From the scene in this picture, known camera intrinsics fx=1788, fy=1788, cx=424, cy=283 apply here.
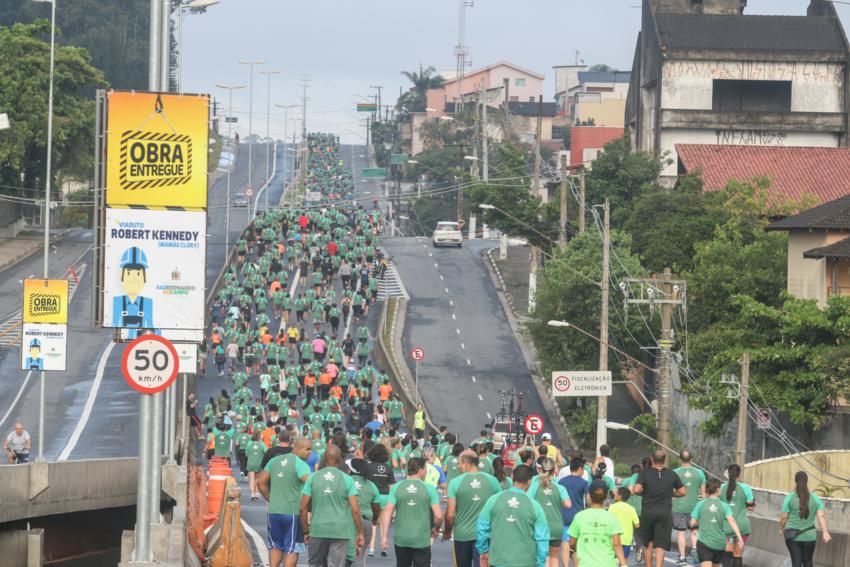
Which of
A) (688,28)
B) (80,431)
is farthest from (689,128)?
(80,431)

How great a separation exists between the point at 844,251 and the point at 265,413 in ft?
53.7

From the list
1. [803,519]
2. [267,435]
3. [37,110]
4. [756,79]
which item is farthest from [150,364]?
[37,110]

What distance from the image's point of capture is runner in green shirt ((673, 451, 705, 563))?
2252cm

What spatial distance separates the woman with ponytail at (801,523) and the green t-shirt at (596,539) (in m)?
5.17

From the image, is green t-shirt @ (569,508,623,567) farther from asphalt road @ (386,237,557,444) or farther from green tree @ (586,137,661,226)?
green tree @ (586,137,661,226)

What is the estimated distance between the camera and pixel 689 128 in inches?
3273

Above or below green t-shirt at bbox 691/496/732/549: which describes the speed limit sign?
above

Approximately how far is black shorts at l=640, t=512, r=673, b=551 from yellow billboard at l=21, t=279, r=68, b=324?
1762cm

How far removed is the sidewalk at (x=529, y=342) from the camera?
5360 centimetres

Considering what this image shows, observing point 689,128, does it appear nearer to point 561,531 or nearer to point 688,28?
point 688,28

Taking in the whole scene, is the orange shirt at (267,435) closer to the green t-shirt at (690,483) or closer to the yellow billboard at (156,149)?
A: the green t-shirt at (690,483)

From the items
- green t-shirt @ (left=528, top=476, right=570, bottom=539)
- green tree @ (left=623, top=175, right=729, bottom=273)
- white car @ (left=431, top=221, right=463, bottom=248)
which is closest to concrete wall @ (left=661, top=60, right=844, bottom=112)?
white car @ (left=431, top=221, right=463, bottom=248)

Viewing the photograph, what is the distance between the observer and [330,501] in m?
17.5

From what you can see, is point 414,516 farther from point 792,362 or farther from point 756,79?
point 756,79
